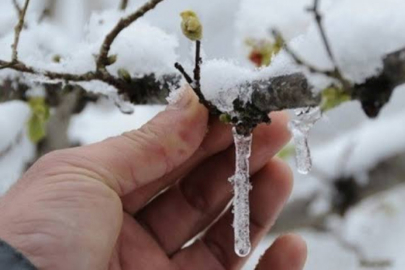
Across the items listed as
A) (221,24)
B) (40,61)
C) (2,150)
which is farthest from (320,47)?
(221,24)

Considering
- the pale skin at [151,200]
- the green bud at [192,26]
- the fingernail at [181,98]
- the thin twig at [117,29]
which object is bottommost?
the pale skin at [151,200]

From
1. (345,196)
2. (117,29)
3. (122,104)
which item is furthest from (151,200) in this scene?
(345,196)

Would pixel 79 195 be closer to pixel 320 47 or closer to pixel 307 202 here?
pixel 320 47

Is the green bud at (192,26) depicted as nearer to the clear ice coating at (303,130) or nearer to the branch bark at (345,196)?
the clear ice coating at (303,130)

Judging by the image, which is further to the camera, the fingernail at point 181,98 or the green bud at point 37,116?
the green bud at point 37,116

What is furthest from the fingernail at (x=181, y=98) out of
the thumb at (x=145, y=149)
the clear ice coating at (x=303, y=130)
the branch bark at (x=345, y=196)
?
the branch bark at (x=345, y=196)

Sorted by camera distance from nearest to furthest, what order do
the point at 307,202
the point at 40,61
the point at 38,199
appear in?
the point at 38,199
the point at 40,61
the point at 307,202
